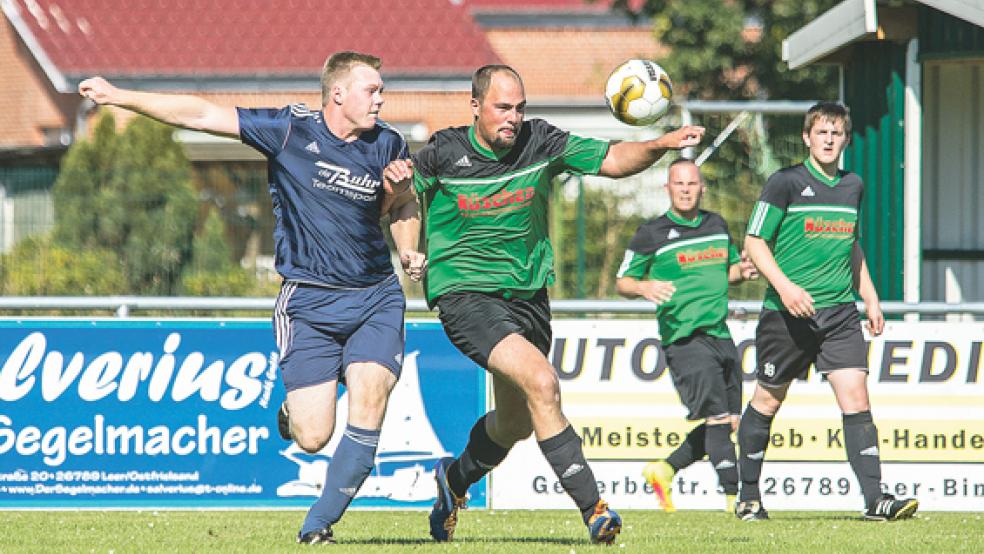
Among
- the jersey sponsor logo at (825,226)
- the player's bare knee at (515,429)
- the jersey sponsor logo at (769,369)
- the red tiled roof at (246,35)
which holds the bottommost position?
the player's bare knee at (515,429)

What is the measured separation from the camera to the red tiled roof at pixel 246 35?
3020 cm

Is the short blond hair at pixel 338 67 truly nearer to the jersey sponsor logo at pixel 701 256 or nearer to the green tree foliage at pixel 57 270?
the jersey sponsor logo at pixel 701 256

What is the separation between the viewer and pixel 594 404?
1196 cm

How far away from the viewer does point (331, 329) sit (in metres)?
8.20

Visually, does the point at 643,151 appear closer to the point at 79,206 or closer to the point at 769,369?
the point at 769,369

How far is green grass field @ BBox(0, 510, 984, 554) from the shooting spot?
8039mm

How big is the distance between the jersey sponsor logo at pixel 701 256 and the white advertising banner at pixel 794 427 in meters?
1.03

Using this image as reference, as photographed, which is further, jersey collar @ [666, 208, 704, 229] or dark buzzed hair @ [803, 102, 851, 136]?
jersey collar @ [666, 208, 704, 229]

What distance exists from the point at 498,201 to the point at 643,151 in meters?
0.83

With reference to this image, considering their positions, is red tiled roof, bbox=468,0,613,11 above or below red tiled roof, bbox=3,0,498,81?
above

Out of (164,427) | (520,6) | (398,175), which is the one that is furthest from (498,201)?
(520,6)

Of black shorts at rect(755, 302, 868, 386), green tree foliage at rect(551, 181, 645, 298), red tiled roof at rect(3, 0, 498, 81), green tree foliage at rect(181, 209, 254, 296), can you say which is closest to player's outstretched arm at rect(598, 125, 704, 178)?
black shorts at rect(755, 302, 868, 386)

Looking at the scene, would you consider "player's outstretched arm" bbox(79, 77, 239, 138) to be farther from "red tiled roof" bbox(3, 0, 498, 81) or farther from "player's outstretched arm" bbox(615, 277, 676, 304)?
"red tiled roof" bbox(3, 0, 498, 81)

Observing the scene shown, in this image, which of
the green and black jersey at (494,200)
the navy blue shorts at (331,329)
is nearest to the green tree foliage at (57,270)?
the navy blue shorts at (331,329)
